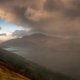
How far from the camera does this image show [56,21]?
1136cm

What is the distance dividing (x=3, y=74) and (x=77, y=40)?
5317mm

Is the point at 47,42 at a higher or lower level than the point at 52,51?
higher

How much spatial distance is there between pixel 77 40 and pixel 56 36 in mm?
1083

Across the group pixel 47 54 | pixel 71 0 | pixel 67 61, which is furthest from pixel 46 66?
pixel 71 0

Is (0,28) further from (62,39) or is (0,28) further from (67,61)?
(67,61)

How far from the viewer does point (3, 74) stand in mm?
A: 7180

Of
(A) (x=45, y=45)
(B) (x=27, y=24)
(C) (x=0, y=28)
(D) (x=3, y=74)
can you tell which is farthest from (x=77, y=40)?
(D) (x=3, y=74)

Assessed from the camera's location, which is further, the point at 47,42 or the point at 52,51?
the point at 47,42

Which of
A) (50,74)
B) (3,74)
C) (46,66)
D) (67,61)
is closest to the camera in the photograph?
(3,74)

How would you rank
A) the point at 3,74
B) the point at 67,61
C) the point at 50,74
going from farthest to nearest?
the point at 67,61, the point at 50,74, the point at 3,74

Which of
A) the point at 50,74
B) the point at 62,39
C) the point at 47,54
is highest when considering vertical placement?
the point at 62,39

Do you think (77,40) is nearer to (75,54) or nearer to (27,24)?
(75,54)

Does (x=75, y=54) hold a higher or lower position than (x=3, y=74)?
higher

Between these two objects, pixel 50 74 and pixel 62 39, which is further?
pixel 62 39
